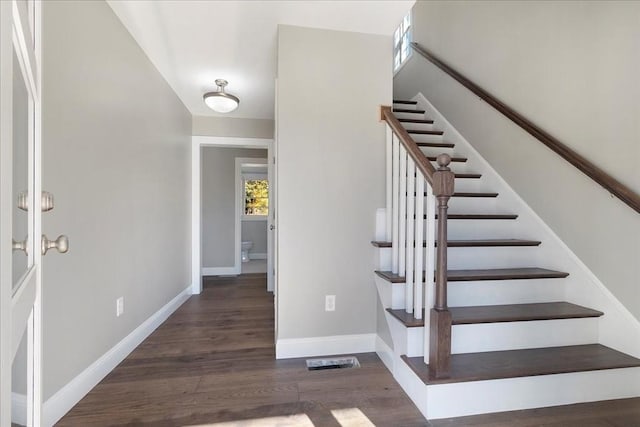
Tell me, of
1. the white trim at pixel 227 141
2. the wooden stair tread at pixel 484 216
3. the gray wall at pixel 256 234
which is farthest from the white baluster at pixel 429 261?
the gray wall at pixel 256 234

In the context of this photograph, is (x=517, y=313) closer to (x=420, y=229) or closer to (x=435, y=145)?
(x=420, y=229)

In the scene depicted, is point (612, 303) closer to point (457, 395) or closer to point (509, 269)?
point (509, 269)

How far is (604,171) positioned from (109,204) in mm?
2953

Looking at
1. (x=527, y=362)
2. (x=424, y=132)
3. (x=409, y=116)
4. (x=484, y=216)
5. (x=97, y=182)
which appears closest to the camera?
(x=527, y=362)

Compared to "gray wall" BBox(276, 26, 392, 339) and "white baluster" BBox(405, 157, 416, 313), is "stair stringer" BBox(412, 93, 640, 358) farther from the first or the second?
"gray wall" BBox(276, 26, 392, 339)

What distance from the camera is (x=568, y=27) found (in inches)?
75.6

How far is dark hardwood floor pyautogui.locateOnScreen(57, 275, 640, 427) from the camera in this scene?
141 cm

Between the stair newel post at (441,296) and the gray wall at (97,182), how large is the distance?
70.9 inches

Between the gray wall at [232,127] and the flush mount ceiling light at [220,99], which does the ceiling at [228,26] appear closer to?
the flush mount ceiling light at [220,99]

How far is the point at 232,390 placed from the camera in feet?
5.46

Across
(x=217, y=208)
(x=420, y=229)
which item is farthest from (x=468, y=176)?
(x=217, y=208)

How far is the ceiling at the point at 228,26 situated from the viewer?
73.0 inches

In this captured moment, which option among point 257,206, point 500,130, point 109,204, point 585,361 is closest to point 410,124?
point 500,130

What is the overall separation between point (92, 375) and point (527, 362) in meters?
2.34
